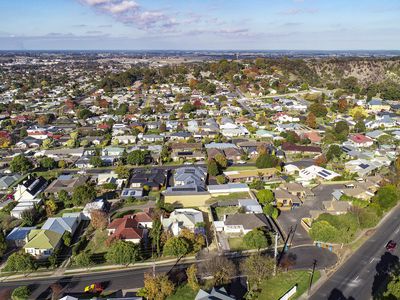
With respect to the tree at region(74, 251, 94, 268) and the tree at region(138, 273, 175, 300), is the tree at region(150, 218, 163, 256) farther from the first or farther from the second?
the tree at region(74, 251, 94, 268)

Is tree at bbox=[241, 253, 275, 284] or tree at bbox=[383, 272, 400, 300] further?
tree at bbox=[241, 253, 275, 284]

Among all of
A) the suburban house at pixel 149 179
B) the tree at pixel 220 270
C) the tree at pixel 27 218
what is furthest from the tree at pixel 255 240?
the tree at pixel 27 218

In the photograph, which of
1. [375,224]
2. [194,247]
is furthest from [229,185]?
[375,224]

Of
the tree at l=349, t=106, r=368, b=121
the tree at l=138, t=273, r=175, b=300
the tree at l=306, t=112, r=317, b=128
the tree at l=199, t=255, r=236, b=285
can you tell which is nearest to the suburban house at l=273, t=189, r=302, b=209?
the tree at l=199, t=255, r=236, b=285

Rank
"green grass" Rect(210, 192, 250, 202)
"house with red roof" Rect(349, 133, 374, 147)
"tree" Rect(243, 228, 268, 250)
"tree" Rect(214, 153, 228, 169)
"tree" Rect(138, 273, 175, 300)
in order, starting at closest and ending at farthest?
1. "tree" Rect(138, 273, 175, 300)
2. "tree" Rect(243, 228, 268, 250)
3. "green grass" Rect(210, 192, 250, 202)
4. "tree" Rect(214, 153, 228, 169)
5. "house with red roof" Rect(349, 133, 374, 147)

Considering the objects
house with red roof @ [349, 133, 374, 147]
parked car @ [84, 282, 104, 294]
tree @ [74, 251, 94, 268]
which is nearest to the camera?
parked car @ [84, 282, 104, 294]

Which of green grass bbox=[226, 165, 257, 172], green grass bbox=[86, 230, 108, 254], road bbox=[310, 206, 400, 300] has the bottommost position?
green grass bbox=[86, 230, 108, 254]

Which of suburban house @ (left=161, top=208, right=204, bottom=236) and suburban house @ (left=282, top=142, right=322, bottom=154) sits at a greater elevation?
suburban house @ (left=282, top=142, right=322, bottom=154)

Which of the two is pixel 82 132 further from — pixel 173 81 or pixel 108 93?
pixel 173 81
